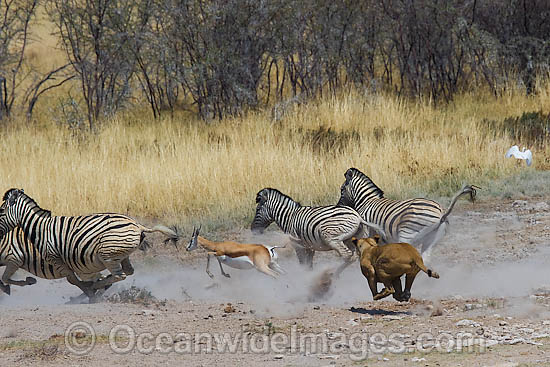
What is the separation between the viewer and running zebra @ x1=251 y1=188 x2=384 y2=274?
895cm

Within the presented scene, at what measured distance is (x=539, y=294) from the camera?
25.0ft

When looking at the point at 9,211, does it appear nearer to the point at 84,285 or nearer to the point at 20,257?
the point at 20,257

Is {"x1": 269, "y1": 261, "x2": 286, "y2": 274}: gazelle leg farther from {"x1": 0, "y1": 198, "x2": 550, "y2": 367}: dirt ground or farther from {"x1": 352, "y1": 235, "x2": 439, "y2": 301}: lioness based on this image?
{"x1": 352, "y1": 235, "x2": 439, "y2": 301}: lioness

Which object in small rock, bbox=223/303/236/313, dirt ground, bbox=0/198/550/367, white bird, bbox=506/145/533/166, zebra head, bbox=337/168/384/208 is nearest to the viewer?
dirt ground, bbox=0/198/550/367

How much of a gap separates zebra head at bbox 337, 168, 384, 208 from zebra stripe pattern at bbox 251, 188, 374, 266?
0.61 m

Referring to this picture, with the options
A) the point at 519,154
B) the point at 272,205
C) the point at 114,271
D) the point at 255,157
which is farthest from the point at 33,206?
the point at 519,154

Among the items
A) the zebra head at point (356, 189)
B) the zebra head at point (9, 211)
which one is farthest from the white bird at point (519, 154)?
the zebra head at point (9, 211)

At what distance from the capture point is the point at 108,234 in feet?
27.6

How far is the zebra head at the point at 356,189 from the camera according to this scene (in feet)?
32.5

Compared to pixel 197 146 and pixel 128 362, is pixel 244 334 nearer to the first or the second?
pixel 128 362

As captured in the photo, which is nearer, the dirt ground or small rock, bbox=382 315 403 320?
the dirt ground

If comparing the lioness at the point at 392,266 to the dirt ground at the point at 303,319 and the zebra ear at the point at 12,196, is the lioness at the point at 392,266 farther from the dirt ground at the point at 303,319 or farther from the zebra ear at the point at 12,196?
the zebra ear at the point at 12,196

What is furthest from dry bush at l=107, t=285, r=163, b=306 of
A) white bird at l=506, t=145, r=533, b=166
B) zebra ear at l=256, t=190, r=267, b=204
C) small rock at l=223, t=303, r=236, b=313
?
white bird at l=506, t=145, r=533, b=166

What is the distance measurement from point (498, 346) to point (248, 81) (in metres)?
14.1
